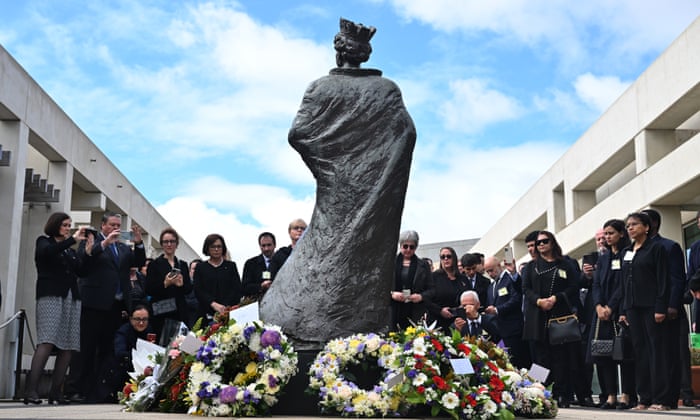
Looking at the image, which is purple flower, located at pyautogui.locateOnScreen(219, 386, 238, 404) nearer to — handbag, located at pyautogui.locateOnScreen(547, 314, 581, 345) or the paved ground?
the paved ground

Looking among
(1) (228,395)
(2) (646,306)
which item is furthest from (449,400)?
(2) (646,306)

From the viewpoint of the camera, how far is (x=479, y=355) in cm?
569

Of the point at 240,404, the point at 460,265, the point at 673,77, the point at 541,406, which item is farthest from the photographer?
the point at 673,77

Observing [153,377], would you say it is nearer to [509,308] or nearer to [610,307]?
[509,308]

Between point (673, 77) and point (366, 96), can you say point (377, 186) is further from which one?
point (673, 77)

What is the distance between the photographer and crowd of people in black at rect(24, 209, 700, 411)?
7.97m

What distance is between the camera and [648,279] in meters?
7.96

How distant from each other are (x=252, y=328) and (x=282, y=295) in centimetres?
54

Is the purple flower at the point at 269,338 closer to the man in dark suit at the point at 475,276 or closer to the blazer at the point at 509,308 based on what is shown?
the blazer at the point at 509,308

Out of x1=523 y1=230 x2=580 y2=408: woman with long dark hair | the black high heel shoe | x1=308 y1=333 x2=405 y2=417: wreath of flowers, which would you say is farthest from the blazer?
the black high heel shoe

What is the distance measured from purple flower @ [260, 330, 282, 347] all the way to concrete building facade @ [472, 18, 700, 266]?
1440 centimetres

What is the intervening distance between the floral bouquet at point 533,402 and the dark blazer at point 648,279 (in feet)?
7.97

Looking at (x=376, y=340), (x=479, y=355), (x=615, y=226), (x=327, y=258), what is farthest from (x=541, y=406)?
(x=615, y=226)

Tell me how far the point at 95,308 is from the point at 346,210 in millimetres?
3989
